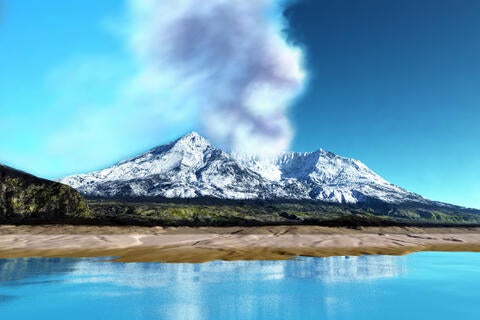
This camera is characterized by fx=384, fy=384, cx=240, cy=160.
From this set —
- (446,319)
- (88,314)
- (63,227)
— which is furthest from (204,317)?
(63,227)

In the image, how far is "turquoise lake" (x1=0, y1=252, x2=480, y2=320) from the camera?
25922mm

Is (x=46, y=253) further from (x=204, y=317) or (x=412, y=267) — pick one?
(x=412, y=267)

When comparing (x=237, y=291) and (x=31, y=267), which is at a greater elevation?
(x=237, y=291)

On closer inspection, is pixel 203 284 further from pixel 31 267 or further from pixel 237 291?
pixel 31 267

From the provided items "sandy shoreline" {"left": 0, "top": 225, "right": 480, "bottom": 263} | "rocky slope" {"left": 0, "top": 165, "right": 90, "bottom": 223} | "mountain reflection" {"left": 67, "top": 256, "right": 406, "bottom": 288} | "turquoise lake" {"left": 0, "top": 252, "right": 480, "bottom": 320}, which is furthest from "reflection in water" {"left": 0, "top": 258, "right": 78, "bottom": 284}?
"rocky slope" {"left": 0, "top": 165, "right": 90, "bottom": 223}

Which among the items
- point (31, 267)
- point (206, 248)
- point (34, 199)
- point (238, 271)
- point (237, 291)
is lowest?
point (31, 267)

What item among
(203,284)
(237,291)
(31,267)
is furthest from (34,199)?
(237,291)

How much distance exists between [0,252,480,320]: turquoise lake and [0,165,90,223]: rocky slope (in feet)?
386

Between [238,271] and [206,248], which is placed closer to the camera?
[238,271]

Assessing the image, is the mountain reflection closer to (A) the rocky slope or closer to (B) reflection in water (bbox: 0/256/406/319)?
(B) reflection in water (bbox: 0/256/406/319)

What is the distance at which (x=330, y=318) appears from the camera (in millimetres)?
24328

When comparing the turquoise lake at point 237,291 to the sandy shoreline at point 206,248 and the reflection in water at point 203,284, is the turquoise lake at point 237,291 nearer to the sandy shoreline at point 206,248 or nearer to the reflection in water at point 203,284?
the reflection in water at point 203,284

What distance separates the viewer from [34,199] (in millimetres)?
163125

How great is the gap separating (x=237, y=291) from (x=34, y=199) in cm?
15709
